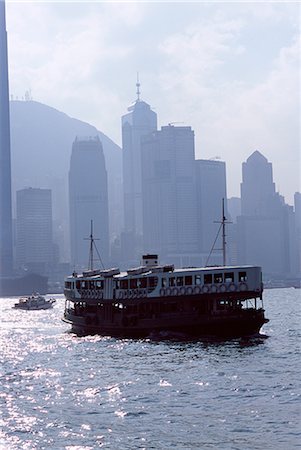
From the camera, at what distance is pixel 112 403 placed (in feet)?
153

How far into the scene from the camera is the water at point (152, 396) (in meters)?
38.0

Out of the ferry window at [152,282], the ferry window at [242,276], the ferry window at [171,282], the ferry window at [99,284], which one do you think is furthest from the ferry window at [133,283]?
the ferry window at [242,276]

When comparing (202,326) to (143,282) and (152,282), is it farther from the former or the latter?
(143,282)

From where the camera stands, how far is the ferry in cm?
7650

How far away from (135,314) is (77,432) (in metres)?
43.1

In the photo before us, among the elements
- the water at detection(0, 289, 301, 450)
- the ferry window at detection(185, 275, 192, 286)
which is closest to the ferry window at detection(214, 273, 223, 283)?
the ferry window at detection(185, 275, 192, 286)

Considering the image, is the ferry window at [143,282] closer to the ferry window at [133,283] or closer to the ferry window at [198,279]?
the ferry window at [133,283]

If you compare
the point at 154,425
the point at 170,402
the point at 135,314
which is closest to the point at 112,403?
the point at 170,402

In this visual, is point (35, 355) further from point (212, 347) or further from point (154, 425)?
point (154, 425)

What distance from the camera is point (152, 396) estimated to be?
160 ft

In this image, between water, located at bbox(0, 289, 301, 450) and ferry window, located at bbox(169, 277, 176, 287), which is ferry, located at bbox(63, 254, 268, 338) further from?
water, located at bbox(0, 289, 301, 450)

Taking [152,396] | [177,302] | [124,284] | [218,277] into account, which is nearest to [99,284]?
[124,284]

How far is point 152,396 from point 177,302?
30.6 metres

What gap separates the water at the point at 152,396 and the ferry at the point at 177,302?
2498mm
